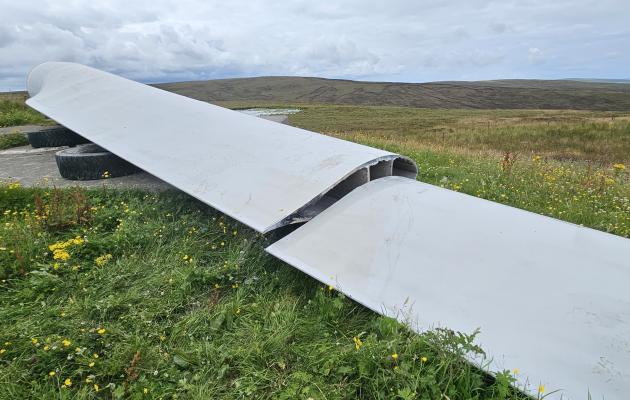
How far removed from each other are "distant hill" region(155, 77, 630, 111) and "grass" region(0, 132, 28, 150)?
76.5 metres

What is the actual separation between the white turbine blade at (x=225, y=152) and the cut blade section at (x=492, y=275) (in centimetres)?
36

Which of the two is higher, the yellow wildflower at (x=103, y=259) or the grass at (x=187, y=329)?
the yellow wildflower at (x=103, y=259)

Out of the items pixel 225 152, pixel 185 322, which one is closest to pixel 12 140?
pixel 225 152

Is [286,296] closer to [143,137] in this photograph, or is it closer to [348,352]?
[348,352]

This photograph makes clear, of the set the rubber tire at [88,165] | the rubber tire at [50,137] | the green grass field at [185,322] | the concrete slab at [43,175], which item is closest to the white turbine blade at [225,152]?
the rubber tire at [88,165]

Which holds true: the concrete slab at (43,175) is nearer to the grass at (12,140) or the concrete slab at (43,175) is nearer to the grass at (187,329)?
the grass at (12,140)

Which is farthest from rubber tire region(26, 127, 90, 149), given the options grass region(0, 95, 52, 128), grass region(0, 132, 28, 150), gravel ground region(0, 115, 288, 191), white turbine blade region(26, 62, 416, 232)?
grass region(0, 95, 52, 128)

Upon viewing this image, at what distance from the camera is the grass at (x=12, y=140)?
27.8 feet

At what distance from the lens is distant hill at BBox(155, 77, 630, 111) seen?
78.8 meters

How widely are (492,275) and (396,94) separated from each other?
314 ft

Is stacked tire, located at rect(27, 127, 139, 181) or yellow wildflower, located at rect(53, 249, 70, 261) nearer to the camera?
yellow wildflower, located at rect(53, 249, 70, 261)

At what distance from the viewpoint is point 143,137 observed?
17.2 feet

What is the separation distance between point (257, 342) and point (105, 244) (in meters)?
2.06

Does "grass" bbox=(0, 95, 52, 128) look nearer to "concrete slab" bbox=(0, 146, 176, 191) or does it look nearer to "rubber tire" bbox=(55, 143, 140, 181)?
"concrete slab" bbox=(0, 146, 176, 191)
